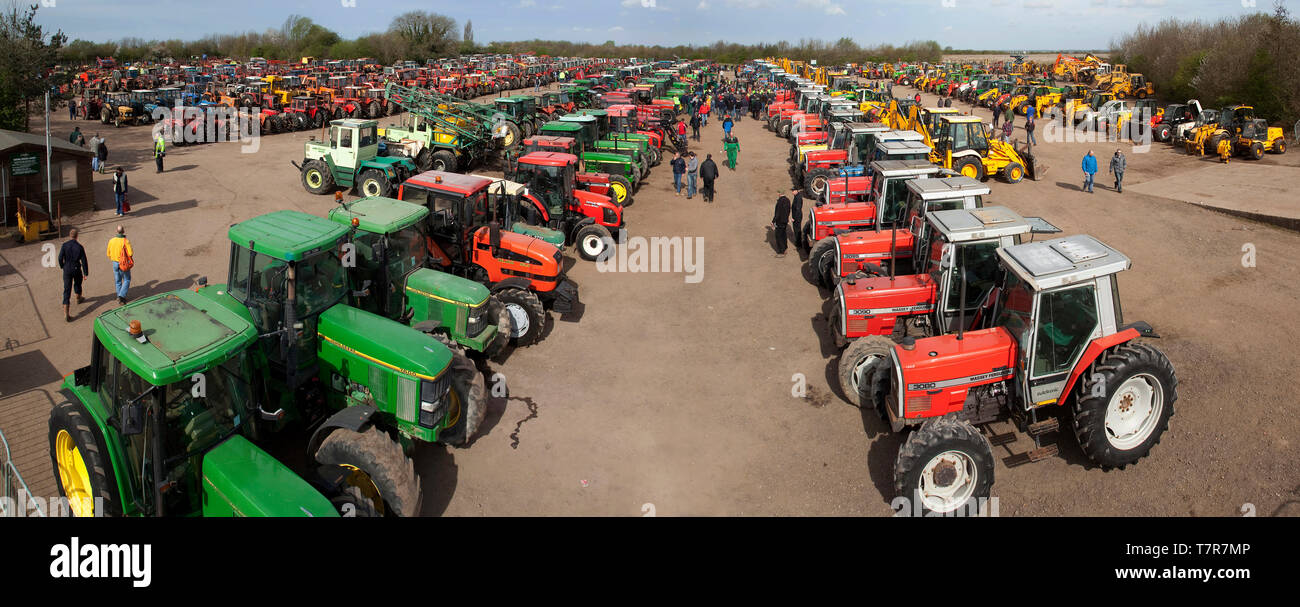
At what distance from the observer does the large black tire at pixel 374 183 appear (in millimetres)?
16591

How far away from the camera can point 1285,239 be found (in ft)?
43.6

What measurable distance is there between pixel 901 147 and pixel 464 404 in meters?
11.4

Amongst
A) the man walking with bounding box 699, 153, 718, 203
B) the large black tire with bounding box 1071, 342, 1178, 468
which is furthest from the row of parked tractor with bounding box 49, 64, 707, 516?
the man walking with bounding box 699, 153, 718, 203

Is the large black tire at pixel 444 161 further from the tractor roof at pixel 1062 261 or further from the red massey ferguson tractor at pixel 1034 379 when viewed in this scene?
A: the tractor roof at pixel 1062 261

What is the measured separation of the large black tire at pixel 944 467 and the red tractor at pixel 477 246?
5506 millimetres

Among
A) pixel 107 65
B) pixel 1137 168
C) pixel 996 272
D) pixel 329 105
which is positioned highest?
pixel 107 65

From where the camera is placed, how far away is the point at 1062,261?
19.4 feet

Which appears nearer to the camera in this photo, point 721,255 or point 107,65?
point 721,255

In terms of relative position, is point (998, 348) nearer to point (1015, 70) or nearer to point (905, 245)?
point (905, 245)

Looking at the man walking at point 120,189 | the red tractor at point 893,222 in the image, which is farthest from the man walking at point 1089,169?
the man walking at point 120,189

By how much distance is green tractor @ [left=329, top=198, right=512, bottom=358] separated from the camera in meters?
7.59

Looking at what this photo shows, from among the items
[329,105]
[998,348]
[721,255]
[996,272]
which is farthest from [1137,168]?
[329,105]

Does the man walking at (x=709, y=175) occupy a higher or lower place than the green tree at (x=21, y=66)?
lower
